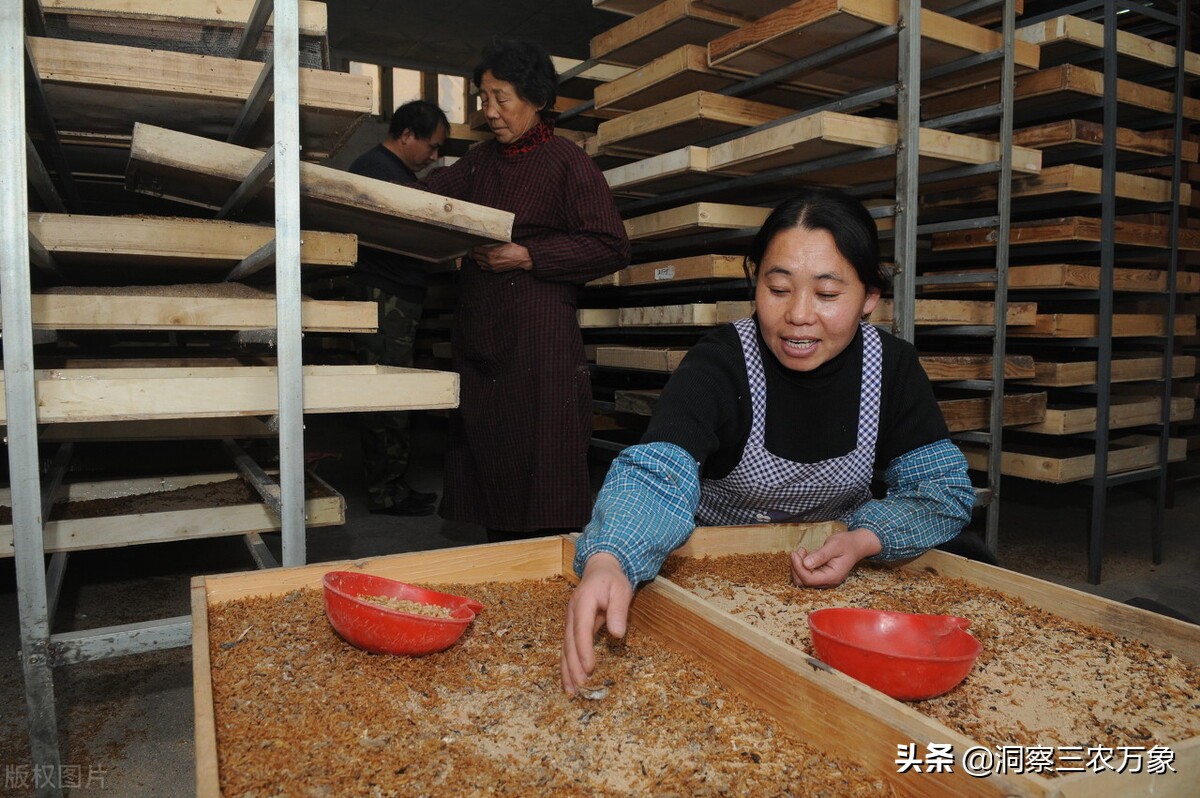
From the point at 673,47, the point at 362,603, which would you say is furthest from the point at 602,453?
the point at 362,603

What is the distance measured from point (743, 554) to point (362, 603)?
84 cm

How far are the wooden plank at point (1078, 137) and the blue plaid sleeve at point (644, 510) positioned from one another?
3008 mm

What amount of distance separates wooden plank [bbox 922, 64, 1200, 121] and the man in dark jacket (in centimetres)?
247

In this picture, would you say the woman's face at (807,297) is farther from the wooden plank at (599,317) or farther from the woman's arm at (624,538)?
the wooden plank at (599,317)

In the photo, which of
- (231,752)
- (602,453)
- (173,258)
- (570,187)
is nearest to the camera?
(231,752)

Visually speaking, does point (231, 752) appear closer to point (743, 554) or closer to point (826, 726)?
point (826, 726)

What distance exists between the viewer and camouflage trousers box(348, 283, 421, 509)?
425 cm

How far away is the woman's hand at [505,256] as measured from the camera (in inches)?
109

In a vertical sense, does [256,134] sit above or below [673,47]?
below

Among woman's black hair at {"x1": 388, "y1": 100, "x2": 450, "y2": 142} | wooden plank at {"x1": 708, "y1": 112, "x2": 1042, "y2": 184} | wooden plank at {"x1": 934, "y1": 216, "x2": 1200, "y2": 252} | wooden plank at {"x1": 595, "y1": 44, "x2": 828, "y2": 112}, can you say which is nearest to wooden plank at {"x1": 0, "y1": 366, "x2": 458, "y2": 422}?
wooden plank at {"x1": 708, "y1": 112, "x2": 1042, "y2": 184}

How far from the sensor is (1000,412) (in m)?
3.50

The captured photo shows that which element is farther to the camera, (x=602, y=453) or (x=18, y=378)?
(x=602, y=453)

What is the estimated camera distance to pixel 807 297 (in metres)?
1.63

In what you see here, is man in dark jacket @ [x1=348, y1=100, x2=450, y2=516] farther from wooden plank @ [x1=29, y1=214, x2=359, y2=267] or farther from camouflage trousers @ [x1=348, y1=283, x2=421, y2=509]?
wooden plank @ [x1=29, y1=214, x2=359, y2=267]
